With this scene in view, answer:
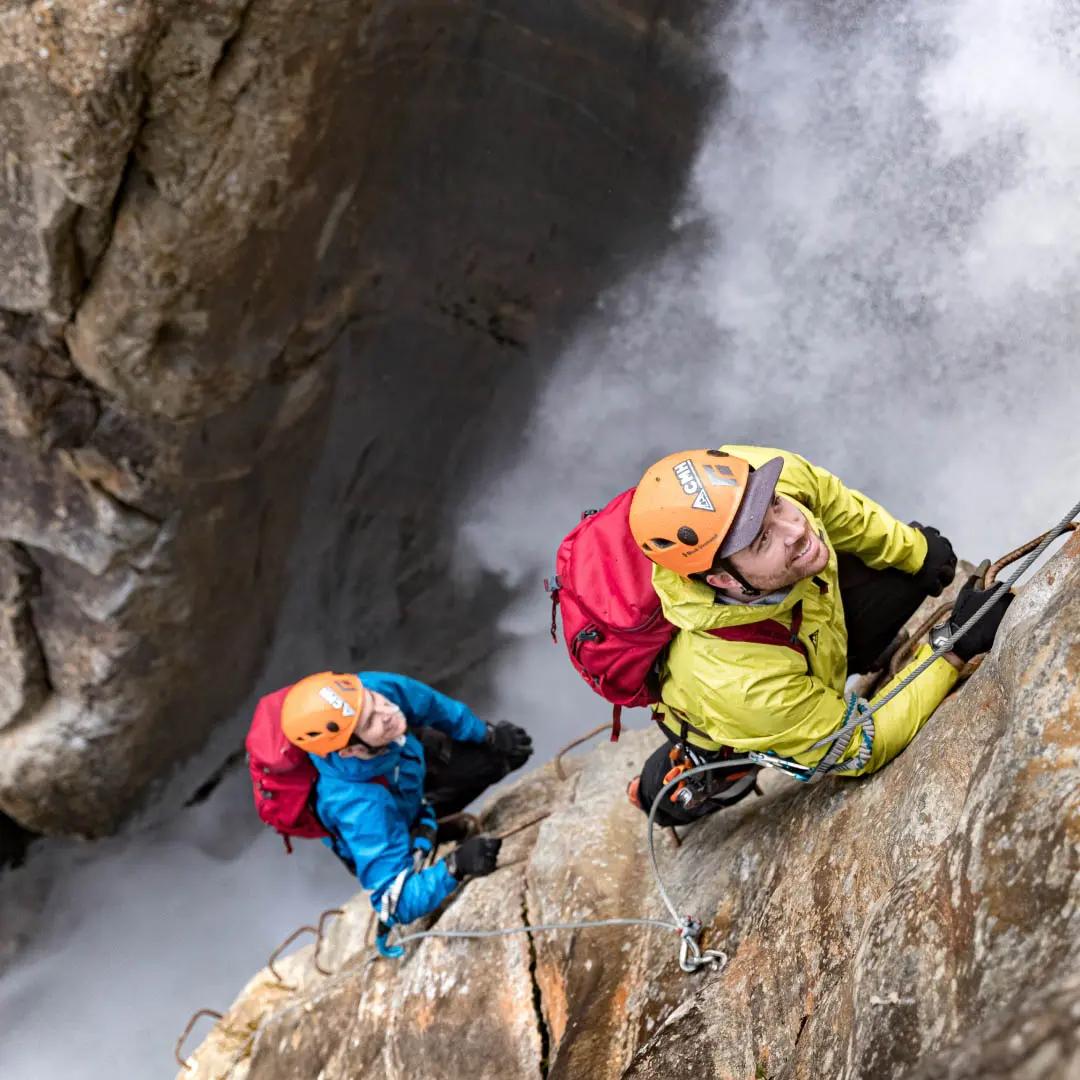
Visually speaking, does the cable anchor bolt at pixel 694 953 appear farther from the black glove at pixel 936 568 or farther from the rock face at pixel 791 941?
the black glove at pixel 936 568

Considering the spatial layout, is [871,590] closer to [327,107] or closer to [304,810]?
[304,810]

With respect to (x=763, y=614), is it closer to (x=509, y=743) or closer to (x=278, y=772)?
(x=278, y=772)

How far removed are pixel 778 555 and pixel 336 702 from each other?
243 cm

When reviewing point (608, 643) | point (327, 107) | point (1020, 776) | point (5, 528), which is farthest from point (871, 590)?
point (5, 528)

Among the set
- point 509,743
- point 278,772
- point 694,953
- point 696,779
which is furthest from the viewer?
point 509,743

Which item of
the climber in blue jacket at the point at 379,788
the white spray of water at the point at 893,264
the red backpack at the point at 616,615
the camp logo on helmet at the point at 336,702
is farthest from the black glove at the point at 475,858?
the white spray of water at the point at 893,264

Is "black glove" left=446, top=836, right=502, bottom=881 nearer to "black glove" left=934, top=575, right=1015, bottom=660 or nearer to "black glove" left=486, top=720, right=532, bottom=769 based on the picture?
"black glove" left=486, top=720, right=532, bottom=769

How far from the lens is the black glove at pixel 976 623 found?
285 cm

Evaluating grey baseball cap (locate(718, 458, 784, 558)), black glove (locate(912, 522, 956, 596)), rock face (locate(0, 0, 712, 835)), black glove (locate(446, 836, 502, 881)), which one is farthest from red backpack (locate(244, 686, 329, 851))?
black glove (locate(912, 522, 956, 596))

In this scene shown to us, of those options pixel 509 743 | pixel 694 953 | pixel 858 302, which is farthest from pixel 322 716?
pixel 858 302

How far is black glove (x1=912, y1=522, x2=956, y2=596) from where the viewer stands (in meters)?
3.43

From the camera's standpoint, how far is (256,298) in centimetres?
565

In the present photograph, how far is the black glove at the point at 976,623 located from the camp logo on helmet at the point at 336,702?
2573mm

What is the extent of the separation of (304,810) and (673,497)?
297 centimetres
